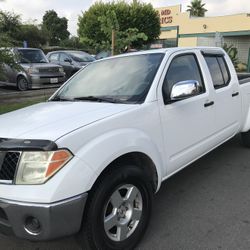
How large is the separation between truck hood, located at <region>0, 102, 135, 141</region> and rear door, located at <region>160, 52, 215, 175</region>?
1.77 feet

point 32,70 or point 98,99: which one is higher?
point 98,99

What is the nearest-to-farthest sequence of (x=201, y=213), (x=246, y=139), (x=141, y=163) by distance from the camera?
(x=141, y=163), (x=201, y=213), (x=246, y=139)

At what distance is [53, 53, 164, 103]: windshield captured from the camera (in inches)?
141

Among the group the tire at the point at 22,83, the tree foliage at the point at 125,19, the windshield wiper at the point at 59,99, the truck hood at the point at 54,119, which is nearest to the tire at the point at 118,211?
the truck hood at the point at 54,119

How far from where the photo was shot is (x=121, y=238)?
2953mm

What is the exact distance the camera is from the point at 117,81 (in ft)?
12.6

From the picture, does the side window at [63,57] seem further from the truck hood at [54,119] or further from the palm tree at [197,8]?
the palm tree at [197,8]

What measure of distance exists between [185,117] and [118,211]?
1.37 metres

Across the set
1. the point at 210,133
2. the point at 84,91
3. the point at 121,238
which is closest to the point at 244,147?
the point at 210,133

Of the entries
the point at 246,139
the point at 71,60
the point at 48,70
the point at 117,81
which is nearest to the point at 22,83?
the point at 48,70

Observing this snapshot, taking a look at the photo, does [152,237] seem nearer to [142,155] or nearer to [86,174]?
[142,155]

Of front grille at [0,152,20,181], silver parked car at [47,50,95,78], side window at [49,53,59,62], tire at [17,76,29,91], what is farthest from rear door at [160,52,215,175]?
side window at [49,53,59,62]

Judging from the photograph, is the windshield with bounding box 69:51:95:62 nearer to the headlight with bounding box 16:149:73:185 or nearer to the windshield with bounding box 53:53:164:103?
the windshield with bounding box 53:53:164:103

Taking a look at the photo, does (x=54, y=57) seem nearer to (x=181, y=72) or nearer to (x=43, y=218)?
(x=181, y=72)
